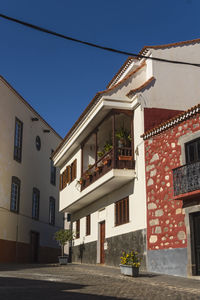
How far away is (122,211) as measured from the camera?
1841 cm

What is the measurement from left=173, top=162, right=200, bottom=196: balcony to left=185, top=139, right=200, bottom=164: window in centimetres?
36

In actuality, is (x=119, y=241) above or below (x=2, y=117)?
below

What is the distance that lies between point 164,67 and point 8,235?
14218 mm

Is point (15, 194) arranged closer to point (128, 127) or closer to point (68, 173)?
point (68, 173)

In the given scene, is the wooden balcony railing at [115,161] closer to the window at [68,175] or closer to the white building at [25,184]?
the window at [68,175]

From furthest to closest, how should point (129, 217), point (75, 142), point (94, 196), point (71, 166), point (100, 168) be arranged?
point (71, 166), point (75, 142), point (94, 196), point (100, 168), point (129, 217)

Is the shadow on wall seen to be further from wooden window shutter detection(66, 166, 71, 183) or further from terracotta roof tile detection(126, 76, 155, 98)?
terracotta roof tile detection(126, 76, 155, 98)

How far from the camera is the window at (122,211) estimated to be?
58.9ft

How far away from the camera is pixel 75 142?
23.0m

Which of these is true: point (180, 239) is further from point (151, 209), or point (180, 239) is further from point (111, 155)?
point (111, 155)

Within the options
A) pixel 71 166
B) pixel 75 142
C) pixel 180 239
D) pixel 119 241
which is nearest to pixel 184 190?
pixel 180 239

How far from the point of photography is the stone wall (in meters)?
14.2

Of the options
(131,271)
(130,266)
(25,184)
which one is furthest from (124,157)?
(25,184)

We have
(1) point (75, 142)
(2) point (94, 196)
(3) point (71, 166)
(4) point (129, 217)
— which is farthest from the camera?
(3) point (71, 166)
